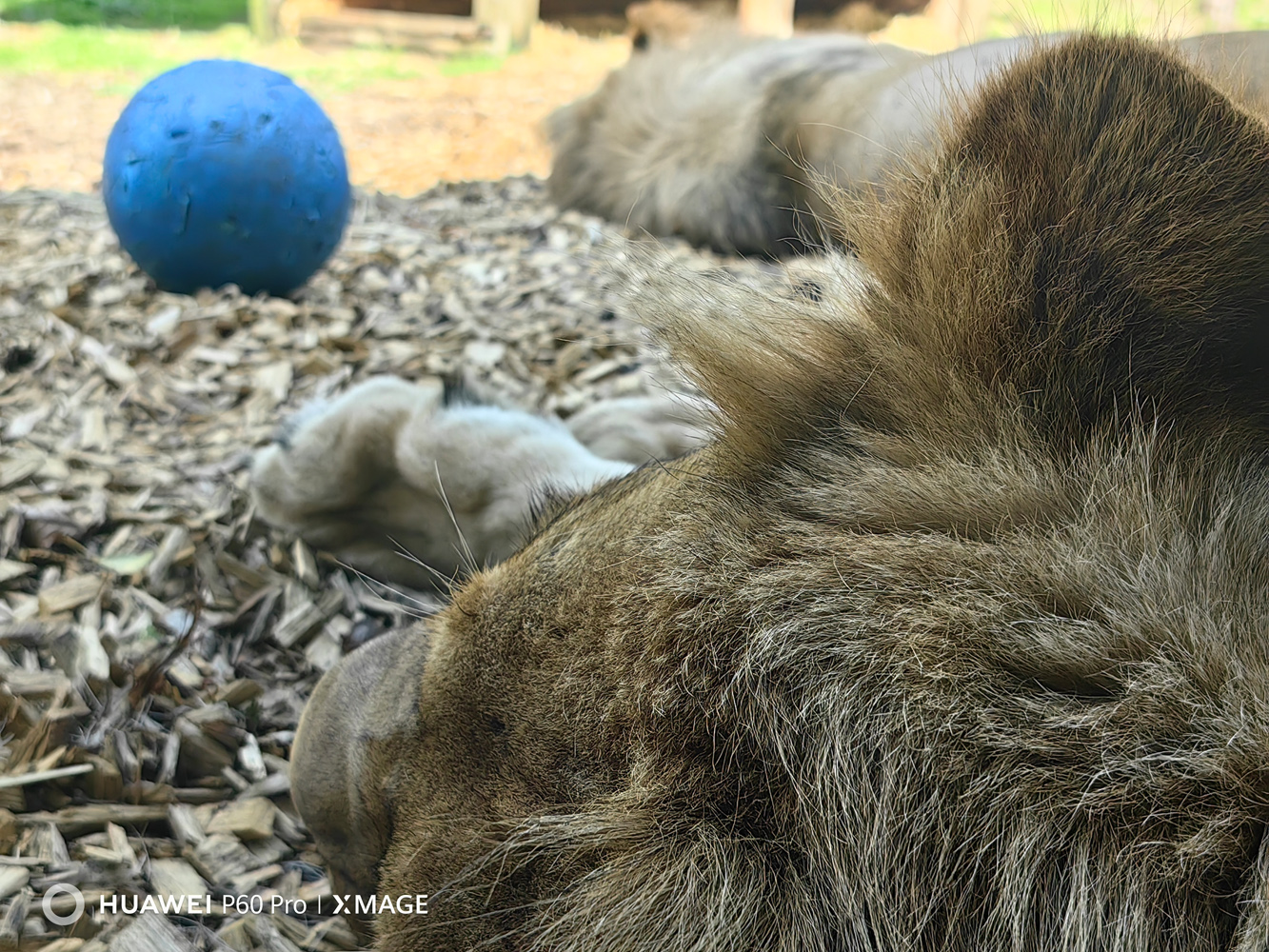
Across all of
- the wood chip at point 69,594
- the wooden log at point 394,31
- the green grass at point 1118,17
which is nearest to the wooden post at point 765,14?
the wooden log at point 394,31

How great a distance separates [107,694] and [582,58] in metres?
11.2

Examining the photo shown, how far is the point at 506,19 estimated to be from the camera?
12.7 meters

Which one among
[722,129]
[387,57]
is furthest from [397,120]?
[722,129]

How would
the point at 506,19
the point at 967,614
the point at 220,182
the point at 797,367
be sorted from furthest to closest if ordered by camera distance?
1. the point at 506,19
2. the point at 220,182
3. the point at 797,367
4. the point at 967,614

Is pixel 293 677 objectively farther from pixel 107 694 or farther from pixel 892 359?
pixel 892 359

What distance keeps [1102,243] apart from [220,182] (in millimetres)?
4214

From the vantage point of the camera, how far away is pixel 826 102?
5.97 metres

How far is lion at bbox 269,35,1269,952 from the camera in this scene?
1106 mm

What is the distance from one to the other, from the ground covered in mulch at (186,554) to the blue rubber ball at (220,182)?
0.59 feet

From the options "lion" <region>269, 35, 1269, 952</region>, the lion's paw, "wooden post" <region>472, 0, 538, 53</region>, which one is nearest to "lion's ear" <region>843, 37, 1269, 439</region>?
"lion" <region>269, 35, 1269, 952</region>

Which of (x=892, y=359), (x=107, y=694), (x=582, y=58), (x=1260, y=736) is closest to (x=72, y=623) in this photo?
(x=107, y=694)

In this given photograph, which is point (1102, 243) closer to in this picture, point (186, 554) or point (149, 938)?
point (149, 938)

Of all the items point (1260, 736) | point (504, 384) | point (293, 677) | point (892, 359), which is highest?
point (892, 359)

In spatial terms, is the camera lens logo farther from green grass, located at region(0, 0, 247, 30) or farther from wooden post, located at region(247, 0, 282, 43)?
wooden post, located at region(247, 0, 282, 43)
